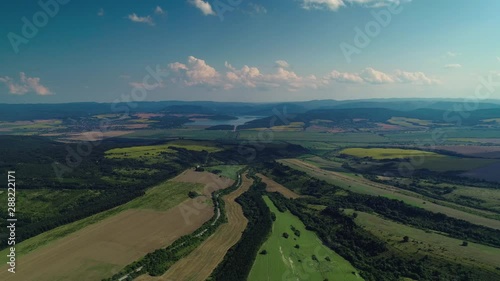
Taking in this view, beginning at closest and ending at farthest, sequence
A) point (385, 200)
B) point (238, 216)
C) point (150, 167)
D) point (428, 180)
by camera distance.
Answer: point (238, 216), point (385, 200), point (428, 180), point (150, 167)

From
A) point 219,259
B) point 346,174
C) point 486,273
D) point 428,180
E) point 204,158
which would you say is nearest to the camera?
point 486,273

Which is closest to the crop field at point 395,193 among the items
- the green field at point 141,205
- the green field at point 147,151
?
the green field at point 141,205

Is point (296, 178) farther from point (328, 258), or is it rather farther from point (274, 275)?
point (274, 275)

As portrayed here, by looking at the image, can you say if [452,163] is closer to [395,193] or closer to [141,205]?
[395,193]

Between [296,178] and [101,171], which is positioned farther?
[101,171]

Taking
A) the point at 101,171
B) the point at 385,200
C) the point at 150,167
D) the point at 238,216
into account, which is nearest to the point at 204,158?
the point at 150,167
